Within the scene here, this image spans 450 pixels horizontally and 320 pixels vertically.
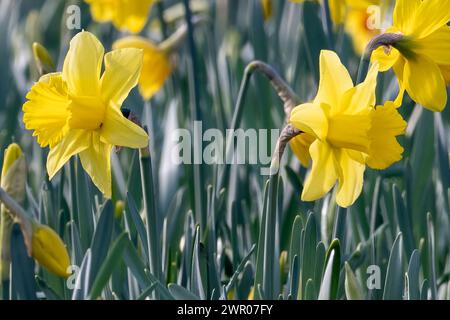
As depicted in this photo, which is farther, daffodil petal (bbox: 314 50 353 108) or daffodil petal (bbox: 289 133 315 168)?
daffodil petal (bbox: 289 133 315 168)

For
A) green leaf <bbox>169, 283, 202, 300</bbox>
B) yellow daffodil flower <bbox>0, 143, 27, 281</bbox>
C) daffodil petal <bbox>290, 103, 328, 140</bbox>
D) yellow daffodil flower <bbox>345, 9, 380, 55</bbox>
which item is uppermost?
yellow daffodil flower <bbox>345, 9, 380, 55</bbox>

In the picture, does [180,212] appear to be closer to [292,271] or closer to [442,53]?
[292,271]

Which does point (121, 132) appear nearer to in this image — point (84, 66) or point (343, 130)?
point (84, 66)

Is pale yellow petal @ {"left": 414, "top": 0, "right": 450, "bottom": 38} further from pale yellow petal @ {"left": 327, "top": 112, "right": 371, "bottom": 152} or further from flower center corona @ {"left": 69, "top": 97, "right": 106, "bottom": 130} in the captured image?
flower center corona @ {"left": 69, "top": 97, "right": 106, "bottom": 130}

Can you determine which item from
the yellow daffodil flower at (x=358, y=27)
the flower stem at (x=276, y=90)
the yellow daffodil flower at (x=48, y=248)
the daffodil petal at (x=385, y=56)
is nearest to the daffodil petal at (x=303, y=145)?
the flower stem at (x=276, y=90)

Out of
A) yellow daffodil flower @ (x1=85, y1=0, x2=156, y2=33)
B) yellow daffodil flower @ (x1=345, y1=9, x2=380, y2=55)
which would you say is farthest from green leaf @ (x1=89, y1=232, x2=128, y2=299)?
yellow daffodil flower @ (x1=345, y1=9, x2=380, y2=55)

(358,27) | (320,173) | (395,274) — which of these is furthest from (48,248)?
(358,27)
